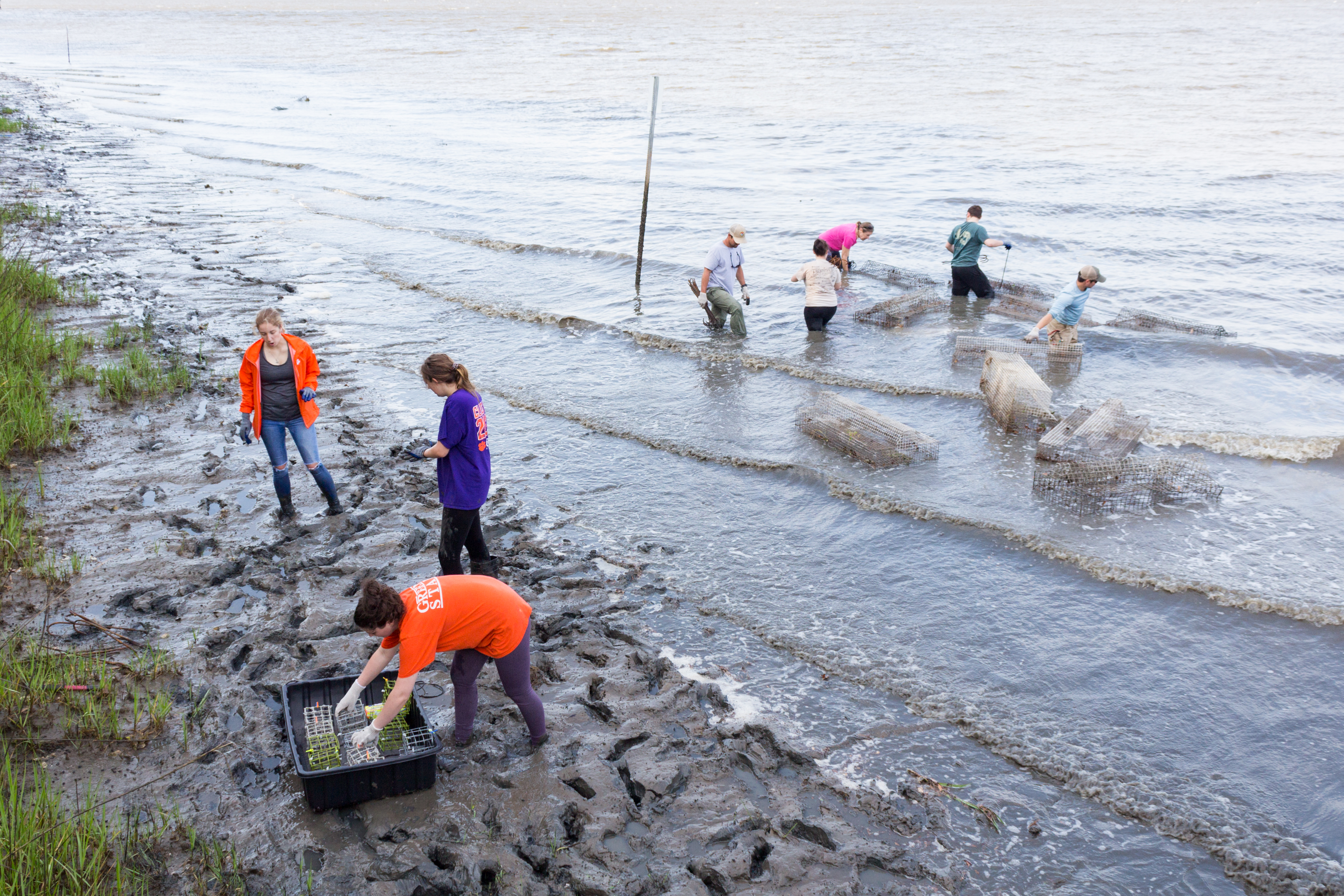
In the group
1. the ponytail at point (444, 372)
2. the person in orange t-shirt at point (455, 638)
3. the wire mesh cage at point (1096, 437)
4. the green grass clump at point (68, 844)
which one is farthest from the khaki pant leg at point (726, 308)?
the green grass clump at point (68, 844)

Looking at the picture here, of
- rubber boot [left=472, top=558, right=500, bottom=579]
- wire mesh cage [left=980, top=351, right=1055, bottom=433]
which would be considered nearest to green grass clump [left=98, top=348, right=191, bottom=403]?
rubber boot [left=472, top=558, right=500, bottom=579]

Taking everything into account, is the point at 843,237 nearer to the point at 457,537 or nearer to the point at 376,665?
the point at 457,537

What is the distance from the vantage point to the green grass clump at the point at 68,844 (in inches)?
159

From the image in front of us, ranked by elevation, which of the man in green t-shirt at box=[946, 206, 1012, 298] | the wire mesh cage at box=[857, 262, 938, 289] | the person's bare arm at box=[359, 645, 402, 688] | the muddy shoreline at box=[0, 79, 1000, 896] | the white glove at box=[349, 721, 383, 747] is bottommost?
the muddy shoreline at box=[0, 79, 1000, 896]

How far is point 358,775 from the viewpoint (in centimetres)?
493

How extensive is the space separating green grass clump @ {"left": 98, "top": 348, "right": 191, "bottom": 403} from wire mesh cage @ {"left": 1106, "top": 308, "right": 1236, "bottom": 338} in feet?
45.7

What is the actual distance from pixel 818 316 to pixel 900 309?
1.72 meters

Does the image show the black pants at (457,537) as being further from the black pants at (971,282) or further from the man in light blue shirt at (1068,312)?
the black pants at (971,282)

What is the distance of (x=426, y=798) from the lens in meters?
5.16

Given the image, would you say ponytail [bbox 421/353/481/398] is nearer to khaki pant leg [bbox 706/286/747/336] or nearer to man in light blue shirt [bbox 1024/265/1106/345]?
khaki pant leg [bbox 706/286/747/336]

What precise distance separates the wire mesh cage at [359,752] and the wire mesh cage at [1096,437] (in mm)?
7955

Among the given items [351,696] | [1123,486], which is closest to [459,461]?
[351,696]

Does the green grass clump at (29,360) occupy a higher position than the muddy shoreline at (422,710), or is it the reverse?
the green grass clump at (29,360)

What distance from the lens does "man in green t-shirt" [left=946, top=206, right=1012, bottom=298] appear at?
51.4 feet
